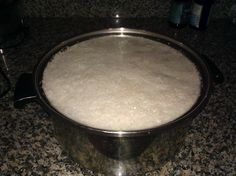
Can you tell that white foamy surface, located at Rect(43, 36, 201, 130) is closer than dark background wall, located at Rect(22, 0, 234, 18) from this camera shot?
Yes

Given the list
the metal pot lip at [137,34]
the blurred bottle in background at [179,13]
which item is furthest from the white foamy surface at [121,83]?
the blurred bottle in background at [179,13]

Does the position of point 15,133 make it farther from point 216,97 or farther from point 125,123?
point 216,97

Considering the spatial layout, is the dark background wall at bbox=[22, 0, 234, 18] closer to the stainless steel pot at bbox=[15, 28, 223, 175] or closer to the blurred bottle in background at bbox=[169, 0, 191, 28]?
A: the blurred bottle in background at bbox=[169, 0, 191, 28]

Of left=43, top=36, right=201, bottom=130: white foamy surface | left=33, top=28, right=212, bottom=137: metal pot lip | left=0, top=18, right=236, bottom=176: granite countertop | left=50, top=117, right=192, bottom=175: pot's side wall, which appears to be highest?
left=33, top=28, right=212, bottom=137: metal pot lip

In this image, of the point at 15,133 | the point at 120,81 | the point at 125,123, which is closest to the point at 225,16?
the point at 120,81

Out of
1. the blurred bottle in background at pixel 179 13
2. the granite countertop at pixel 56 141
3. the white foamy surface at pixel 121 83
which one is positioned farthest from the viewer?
the blurred bottle in background at pixel 179 13

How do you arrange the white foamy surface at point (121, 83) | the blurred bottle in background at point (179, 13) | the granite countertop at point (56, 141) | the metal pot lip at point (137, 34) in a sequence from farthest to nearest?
the blurred bottle in background at point (179, 13) < the granite countertop at point (56, 141) < the white foamy surface at point (121, 83) < the metal pot lip at point (137, 34)

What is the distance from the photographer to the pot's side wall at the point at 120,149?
1.93 feet

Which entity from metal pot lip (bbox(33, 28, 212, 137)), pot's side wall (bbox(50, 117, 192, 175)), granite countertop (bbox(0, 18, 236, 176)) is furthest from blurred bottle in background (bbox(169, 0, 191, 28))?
pot's side wall (bbox(50, 117, 192, 175))

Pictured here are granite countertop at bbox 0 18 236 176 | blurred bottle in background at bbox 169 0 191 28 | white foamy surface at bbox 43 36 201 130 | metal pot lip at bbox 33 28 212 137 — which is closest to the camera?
metal pot lip at bbox 33 28 212 137

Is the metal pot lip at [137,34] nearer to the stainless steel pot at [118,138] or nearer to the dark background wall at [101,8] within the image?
the stainless steel pot at [118,138]

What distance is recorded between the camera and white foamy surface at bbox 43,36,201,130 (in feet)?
2.13

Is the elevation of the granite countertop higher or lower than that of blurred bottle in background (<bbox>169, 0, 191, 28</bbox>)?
lower

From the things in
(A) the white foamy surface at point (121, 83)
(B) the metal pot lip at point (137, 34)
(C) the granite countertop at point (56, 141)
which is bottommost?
(C) the granite countertop at point (56, 141)
